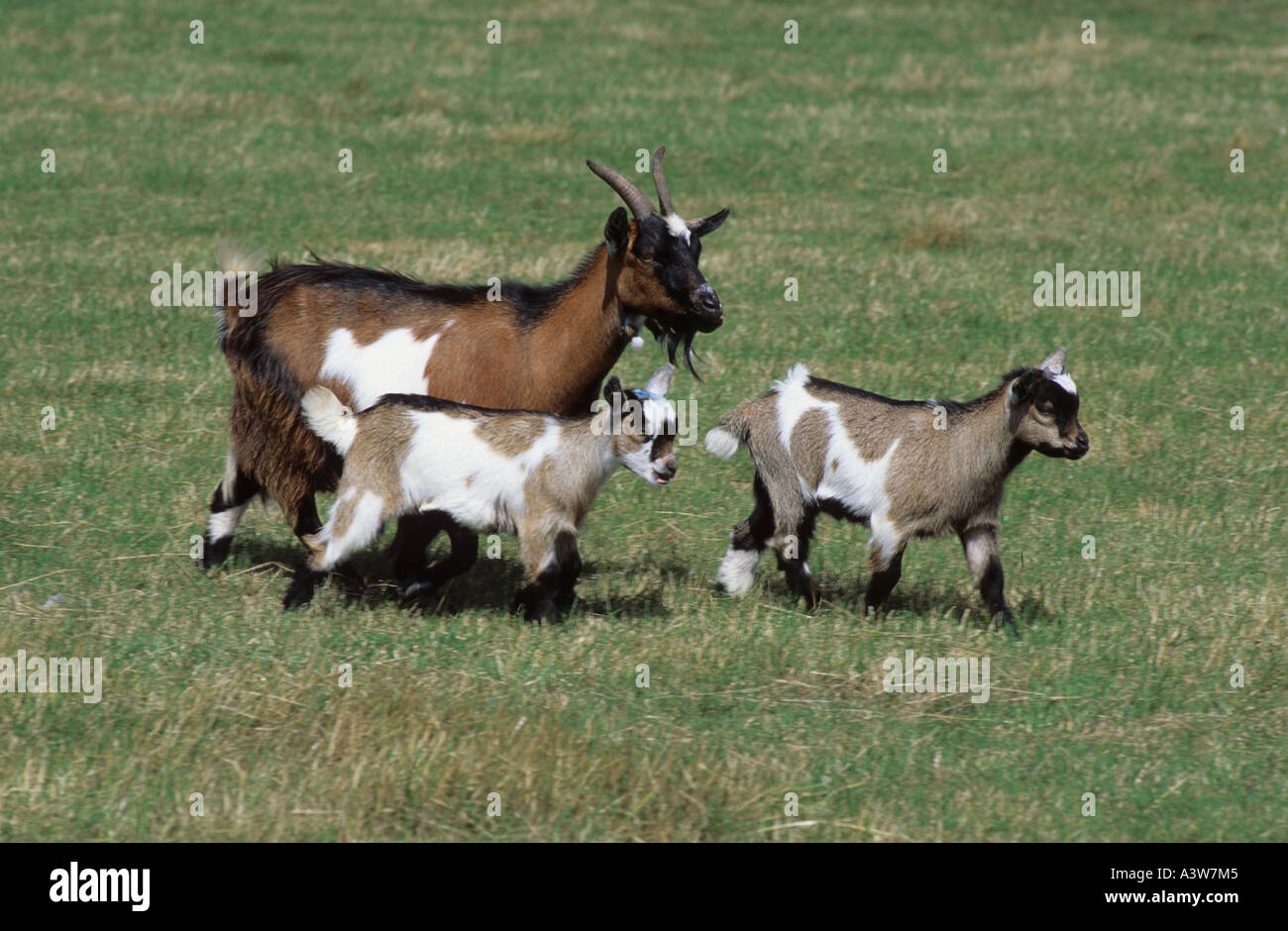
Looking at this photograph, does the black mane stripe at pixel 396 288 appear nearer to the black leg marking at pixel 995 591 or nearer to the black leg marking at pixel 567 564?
the black leg marking at pixel 567 564

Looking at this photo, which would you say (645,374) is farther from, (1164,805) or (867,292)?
(1164,805)

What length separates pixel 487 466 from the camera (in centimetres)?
854

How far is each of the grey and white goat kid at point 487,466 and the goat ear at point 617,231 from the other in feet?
2.69

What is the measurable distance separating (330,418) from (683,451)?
4.14 meters

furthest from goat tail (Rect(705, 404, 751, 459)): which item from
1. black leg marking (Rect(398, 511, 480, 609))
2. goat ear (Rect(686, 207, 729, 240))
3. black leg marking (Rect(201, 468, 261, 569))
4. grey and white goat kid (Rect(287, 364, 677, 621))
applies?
black leg marking (Rect(201, 468, 261, 569))

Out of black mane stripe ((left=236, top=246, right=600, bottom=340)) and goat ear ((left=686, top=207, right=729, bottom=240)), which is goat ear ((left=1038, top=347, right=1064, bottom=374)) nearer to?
goat ear ((left=686, top=207, right=729, bottom=240))

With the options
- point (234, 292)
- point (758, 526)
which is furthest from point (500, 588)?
point (234, 292)

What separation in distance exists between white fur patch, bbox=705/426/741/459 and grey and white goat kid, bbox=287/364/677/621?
2.34ft

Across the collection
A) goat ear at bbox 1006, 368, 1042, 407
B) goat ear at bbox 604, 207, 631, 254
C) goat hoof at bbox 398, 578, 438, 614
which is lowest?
goat hoof at bbox 398, 578, 438, 614

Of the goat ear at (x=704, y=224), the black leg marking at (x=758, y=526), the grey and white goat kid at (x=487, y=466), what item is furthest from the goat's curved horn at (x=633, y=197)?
the black leg marking at (x=758, y=526)

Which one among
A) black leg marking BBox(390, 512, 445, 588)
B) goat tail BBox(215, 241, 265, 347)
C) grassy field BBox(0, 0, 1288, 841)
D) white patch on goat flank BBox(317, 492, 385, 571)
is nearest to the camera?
grassy field BBox(0, 0, 1288, 841)

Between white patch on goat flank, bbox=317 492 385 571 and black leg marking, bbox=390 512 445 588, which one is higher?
white patch on goat flank, bbox=317 492 385 571

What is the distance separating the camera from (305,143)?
22.5m

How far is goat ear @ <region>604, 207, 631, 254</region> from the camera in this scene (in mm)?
8883
